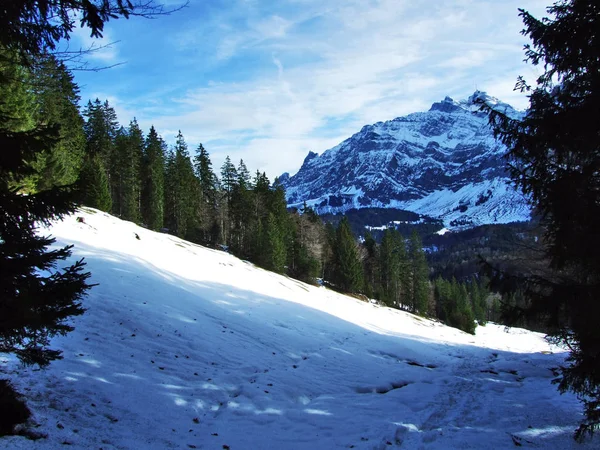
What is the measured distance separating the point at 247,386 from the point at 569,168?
9.47 m

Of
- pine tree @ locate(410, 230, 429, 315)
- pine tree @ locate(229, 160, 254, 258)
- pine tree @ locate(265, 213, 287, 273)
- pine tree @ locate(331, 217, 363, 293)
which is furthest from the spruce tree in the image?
pine tree @ locate(410, 230, 429, 315)

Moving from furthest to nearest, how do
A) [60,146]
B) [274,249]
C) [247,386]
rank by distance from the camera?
[274,249]
[60,146]
[247,386]

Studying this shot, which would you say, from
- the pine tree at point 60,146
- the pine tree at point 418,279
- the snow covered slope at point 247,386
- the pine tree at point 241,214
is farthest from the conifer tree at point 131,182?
the pine tree at point 418,279

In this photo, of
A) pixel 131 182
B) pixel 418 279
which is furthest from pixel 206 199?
pixel 418 279

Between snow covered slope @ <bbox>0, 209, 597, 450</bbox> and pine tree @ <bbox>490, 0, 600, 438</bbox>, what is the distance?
2518 mm

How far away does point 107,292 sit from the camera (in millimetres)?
14602

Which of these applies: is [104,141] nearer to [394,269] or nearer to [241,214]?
[241,214]

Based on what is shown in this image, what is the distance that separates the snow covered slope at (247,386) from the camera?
24.0 feet

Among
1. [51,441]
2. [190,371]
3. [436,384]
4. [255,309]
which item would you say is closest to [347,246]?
[255,309]

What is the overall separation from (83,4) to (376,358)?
1637cm

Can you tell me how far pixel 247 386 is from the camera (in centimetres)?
1039

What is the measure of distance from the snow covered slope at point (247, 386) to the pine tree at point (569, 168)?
252cm

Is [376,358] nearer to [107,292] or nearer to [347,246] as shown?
[107,292]

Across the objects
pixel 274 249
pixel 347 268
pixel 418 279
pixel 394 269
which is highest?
pixel 274 249
